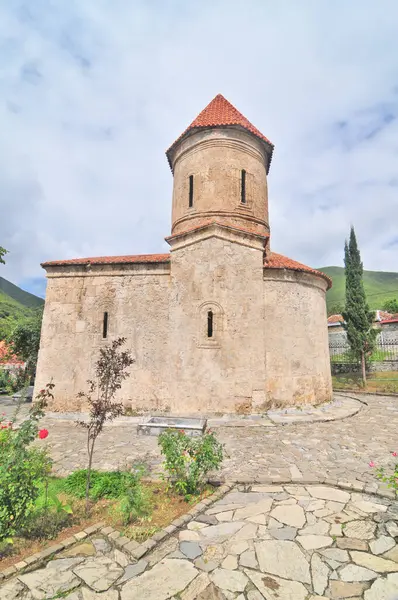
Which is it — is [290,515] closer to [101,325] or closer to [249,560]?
[249,560]

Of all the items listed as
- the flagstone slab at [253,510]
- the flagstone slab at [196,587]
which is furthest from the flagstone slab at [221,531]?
the flagstone slab at [196,587]

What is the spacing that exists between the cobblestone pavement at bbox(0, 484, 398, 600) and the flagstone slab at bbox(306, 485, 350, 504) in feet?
0.65

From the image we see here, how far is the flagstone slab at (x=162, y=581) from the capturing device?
8.49 ft

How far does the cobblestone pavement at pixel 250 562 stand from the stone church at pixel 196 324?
4.90 meters

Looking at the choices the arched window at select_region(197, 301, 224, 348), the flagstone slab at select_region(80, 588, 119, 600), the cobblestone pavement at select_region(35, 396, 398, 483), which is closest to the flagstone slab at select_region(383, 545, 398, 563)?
the cobblestone pavement at select_region(35, 396, 398, 483)

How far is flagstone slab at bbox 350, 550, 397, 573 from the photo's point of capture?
2.84 meters

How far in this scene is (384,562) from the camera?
2926 millimetres

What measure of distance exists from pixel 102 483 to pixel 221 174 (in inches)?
401

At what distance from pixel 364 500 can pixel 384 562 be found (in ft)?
4.33

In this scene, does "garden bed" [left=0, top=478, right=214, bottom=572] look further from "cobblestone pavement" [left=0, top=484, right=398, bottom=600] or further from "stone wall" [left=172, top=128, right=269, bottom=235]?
"stone wall" [left=172, top=128, right=269, bottom=235]

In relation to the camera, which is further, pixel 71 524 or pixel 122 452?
pixel 122 452

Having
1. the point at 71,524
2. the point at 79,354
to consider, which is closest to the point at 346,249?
the point at 79,354

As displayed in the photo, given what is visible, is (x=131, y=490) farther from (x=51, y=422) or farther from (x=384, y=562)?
(x=51, y=422)

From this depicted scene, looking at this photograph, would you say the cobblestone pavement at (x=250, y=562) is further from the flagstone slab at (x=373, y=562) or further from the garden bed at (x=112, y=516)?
the garden bed at (x=112, y=516)
